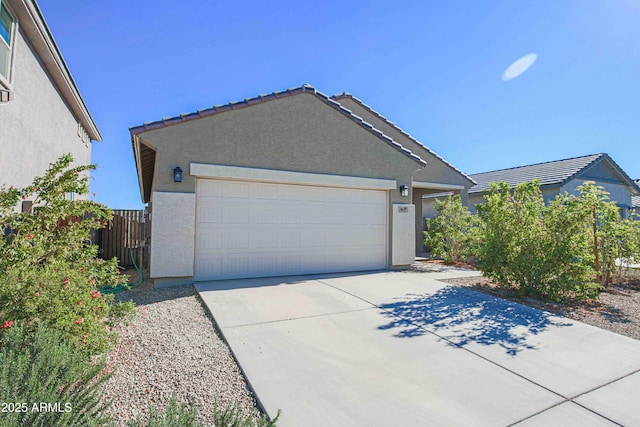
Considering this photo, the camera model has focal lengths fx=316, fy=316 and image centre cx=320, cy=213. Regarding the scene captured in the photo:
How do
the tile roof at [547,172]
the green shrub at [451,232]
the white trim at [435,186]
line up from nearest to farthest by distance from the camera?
the green shrub at [451,232]
the white trim at [435,186]
the tile roof at [547,172]

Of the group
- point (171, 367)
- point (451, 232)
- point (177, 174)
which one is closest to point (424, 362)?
point (171, 367)

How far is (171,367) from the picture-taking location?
3469 millimetres

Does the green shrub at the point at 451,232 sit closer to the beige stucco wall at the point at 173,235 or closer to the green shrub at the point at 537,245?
the green shrub at the point at 537,245

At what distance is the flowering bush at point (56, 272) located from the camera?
10.2 ft

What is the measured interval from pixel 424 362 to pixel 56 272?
434 cm

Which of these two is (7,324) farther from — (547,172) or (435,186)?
(547,172)

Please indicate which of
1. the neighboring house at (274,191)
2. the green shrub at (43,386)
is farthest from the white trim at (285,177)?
the green shrub at (43,386)

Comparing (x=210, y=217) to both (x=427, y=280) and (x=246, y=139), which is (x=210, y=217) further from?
(x=427, y=280)

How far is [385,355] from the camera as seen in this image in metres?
3.87

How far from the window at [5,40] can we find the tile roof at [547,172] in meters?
16.7

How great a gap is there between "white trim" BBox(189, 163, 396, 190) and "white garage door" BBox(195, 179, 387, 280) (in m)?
0.27

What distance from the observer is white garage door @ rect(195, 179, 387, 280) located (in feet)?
25.8

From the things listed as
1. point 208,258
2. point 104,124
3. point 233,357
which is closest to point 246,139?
point 208,258

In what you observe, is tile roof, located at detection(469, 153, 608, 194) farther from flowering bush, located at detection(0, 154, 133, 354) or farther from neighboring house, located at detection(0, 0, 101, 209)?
neighboring house, located at detection(0, 0, 101, 209)
